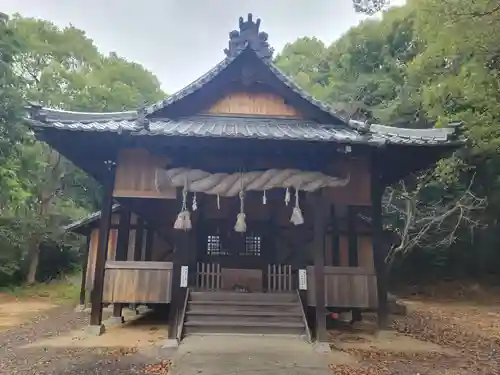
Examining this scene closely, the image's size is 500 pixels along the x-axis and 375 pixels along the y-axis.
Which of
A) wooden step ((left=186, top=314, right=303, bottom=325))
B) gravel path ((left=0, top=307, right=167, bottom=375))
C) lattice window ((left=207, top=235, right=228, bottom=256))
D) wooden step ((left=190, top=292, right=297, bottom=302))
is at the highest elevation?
lattice window ((left=207, top=235, right=228, bottom=256))

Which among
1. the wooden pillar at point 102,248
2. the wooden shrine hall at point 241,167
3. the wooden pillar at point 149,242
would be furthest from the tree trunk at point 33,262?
the wooden pillar at point 102,248

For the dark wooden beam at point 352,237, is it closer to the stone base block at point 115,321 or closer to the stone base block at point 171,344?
the stone base block at point 171,344

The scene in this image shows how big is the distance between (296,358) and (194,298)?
3.26 meters

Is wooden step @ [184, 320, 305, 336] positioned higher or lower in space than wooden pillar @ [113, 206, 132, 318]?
lower

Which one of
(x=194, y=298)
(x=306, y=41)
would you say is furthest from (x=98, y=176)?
(x=306, y=41)

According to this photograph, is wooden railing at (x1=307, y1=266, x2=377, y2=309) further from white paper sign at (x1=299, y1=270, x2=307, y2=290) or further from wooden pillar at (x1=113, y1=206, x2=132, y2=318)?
wooden pillar at (x1=113, y1=206, x2=132, y2=318)

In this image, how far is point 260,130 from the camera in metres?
8.52

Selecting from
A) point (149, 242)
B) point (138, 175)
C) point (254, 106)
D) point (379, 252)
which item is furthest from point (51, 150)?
point (379, 252)

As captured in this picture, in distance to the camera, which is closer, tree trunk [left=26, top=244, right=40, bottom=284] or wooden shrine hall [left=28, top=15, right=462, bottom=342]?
wooden shrine hall [left=28, top=15, right=462, bottom=342]

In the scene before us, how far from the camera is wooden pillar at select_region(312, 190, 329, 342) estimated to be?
784cm

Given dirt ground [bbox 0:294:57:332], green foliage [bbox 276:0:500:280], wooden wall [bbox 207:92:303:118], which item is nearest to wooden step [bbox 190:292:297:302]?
wooden wall [bbox 207:92:303:118]

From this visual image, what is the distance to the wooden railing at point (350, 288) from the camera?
8242 mm

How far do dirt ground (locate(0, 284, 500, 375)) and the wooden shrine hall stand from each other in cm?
66

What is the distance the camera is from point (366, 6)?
38.7ft
